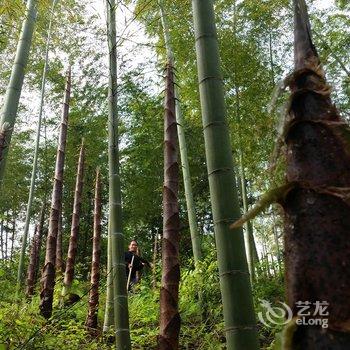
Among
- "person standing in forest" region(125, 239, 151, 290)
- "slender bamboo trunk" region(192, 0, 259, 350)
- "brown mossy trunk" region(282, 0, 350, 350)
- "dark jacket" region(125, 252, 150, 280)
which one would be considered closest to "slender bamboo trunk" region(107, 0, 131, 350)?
"slender bamboo trunk" region(192, 0, 259, 350)

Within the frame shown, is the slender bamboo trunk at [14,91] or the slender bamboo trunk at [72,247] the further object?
the slender bamboo trunk at [72,247]

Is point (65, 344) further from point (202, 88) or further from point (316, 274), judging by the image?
point (316, 274)

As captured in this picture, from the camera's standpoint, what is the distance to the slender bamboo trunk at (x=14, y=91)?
11.1 ft

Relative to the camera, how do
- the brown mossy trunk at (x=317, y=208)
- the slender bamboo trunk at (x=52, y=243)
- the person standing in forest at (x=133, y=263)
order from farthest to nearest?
the person standing in forest at (x=133, y=263)
the slender bamboo trunk at (x=52, y=243)
the brown mossy trunk at (x=317, y=208)

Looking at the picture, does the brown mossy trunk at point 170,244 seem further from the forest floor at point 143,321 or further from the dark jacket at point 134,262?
the dark jacket at point 134,262

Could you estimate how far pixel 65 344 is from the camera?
394 cm

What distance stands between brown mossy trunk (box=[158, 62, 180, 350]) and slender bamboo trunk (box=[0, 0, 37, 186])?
1.42 m

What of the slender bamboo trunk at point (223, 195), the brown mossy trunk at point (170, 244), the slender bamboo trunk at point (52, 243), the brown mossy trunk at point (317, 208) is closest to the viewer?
the brown mossy trunk at point (317, 208)

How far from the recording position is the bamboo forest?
76 cm

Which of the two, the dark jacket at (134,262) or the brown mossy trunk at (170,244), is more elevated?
the dark jacket at (134,262)

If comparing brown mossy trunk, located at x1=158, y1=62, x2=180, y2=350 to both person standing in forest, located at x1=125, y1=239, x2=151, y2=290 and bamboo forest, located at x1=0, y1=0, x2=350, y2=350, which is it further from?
person standing in forest, located at x1=125, y1=239, x2=151, y2=290

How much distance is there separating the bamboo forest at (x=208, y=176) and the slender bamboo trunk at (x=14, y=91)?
0.01 meters

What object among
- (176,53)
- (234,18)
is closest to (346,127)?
(176,53)

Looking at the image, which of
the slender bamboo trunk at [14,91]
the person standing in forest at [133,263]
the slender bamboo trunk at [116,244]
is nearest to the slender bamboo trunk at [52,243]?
the slender bamboo trunk at [14,91]
